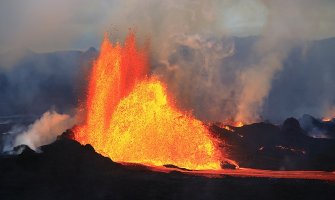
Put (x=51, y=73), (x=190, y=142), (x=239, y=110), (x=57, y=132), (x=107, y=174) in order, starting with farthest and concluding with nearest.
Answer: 1. (x=51, y=73)
2. (x=239, y=110)
3. (x=57, y=132)
4. (x=190, y=142)
5. (x=107, y=174)

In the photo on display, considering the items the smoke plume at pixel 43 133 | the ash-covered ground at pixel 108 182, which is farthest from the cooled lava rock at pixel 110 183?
the smoke plume at pixel 43 133

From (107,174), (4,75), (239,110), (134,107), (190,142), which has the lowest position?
(107,174)

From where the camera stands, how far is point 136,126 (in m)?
60.0

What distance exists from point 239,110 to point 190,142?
→ 96.1 meters

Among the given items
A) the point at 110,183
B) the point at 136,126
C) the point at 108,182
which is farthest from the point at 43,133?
the point at 110,183

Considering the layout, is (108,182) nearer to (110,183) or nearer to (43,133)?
(110,183)

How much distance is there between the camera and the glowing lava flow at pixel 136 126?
183 feet

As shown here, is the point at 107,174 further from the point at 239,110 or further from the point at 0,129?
the point at 239,110

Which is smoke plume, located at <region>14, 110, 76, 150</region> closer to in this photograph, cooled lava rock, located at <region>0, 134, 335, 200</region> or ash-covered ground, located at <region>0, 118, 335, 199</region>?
ash-covered ground, located at <region>0, 118, 335, 199</region>

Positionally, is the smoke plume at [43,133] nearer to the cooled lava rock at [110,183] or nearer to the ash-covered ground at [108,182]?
the ash-covered ground at [108,182]

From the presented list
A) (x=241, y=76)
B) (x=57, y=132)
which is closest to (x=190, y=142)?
(x=57, y=132)

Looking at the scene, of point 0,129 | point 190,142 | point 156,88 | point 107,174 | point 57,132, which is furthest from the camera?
point 0,129

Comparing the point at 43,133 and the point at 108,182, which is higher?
the point at 43,133

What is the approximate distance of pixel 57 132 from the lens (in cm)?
8550
